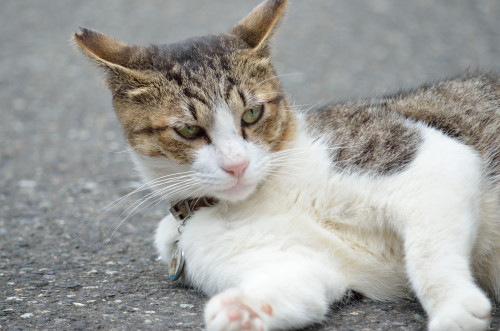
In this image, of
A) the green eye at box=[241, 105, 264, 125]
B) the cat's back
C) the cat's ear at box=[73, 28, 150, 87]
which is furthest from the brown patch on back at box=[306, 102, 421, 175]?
the cat's ear at box=[73, 28, 150, 87]

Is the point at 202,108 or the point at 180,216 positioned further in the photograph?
the point at 180,216

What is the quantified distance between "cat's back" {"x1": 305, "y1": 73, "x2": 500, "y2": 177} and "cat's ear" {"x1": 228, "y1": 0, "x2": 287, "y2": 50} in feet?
1.62

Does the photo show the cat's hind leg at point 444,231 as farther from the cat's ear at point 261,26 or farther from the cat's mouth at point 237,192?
the cat's ear at point 261,26

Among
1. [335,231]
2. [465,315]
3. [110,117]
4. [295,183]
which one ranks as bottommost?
[465,315]

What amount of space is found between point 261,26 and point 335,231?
3.83ft

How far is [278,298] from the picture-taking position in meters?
2.43

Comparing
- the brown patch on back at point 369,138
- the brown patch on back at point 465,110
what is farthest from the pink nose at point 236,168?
the brown patch on back at point 465,110

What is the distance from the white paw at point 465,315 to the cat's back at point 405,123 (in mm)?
677

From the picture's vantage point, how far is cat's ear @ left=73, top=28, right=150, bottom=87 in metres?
2.91

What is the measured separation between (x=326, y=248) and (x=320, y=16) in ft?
26.6

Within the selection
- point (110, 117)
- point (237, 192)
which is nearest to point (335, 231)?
point (237, 192)

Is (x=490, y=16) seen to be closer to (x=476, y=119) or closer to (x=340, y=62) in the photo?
(x=340, y=62)

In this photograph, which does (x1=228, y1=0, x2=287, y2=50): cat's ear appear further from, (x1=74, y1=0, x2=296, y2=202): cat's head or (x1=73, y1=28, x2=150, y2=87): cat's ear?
(x1=73, y1=28, x2=150, y2=87): cat's ear

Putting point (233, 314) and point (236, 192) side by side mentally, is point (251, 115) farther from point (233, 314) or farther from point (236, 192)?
point (233, 314)
